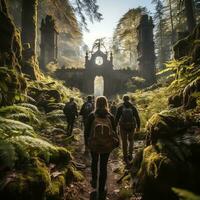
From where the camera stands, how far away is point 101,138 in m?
5.64

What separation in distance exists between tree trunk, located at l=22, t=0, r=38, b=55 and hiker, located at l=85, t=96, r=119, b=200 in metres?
16.2

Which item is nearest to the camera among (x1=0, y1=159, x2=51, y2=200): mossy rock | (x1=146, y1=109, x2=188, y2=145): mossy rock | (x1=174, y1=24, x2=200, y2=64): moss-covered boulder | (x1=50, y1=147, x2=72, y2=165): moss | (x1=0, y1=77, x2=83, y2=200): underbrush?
(x1=0, y1=159, x2=51, y2=200): mossy rock

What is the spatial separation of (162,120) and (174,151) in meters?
0.97

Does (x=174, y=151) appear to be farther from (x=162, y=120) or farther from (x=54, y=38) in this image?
(x=54, y=38)

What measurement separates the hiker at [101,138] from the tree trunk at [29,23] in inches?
639

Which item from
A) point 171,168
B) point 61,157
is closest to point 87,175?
point 61,157

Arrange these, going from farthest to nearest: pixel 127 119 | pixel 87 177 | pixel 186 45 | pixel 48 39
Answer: pixel 48 39 → pixel 186 45 → pixel 127 119 → pixel 87 177

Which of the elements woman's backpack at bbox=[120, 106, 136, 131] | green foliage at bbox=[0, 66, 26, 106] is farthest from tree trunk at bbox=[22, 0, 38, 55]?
woman's backpack at bbox=[120, 106, 136, 131]

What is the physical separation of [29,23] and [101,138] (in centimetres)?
1774

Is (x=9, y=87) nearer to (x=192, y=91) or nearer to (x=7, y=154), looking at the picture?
(x=7, y=154)

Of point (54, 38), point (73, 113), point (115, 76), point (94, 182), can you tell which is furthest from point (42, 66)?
point (94, 182)

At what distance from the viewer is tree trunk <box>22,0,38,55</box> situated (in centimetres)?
2095

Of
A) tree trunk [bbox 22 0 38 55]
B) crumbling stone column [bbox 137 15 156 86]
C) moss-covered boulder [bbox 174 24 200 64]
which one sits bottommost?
moss-covered boulder [bbox 174 24 200 64]

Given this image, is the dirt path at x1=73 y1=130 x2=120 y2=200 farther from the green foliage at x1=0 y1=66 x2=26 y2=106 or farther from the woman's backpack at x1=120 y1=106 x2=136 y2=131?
the green foliage at x1=0 y1=66 x2=26 y2=106
